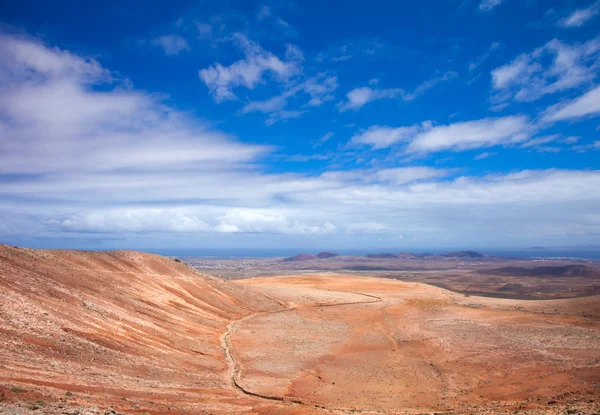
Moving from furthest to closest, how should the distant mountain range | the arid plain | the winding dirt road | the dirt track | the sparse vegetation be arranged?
the distant mountain range, the dirt track, the winding dirt road, the arid plain, the sparse vegetation

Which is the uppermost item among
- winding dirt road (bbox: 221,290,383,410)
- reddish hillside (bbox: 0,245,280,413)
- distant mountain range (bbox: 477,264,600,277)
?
reddish hillside (bbox: 0,245,280,413)

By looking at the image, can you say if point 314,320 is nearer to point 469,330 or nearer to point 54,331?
point 469,330

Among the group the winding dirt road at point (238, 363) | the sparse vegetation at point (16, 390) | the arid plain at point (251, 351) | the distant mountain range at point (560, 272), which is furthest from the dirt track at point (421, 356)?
the distant mountain range at point (560, 272)

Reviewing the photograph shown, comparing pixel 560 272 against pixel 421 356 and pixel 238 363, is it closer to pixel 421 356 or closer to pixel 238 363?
pixel 421 356

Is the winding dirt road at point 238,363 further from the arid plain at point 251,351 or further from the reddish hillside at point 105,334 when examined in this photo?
the reddish hillside at point 105,334

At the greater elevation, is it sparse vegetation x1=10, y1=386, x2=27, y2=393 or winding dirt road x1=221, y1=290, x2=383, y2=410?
sparse vegetation x1=10, y1=386, x2=27, y2=393

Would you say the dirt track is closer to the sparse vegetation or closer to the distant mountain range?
the sparse vegetation

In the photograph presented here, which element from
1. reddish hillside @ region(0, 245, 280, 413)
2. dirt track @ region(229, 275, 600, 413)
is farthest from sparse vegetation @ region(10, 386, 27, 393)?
dirt track @ region(229, 275, 600, 413)

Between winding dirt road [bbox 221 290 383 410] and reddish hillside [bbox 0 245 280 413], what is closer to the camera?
reddish hillside [bbox 0 245 280 413]
